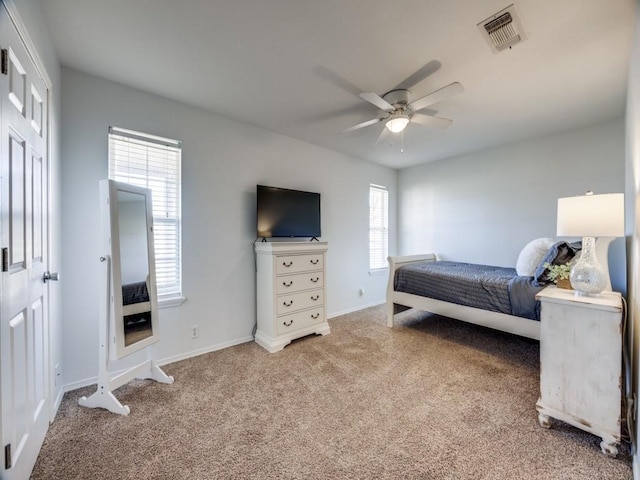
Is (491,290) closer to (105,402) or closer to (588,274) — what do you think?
(588,274)

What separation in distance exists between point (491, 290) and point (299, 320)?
1.99 metres

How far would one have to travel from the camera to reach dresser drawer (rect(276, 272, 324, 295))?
2832 mm

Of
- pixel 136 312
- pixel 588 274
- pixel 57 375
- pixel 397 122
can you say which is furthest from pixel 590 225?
pixel 57 375

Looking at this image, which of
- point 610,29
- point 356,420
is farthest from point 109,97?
point 610,29

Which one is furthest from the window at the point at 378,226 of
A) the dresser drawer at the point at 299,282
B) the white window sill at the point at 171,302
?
the white window sill at the point at 171,302

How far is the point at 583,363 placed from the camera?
5.08 feet

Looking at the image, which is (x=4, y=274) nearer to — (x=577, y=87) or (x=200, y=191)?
(x=200, y=191)

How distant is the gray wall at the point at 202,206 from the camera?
208cm

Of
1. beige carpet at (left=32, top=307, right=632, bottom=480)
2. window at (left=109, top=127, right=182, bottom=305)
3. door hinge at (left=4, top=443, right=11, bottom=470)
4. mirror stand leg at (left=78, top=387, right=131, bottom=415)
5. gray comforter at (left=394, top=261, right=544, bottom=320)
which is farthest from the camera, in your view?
gray comforter at (left=394, top=261, right=544, bottom=320)

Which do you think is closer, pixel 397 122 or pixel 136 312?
pixel 136 312

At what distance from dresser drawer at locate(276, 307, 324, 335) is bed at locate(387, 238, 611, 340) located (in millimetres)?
991

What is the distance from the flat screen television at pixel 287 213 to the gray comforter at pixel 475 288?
1350 millimetres

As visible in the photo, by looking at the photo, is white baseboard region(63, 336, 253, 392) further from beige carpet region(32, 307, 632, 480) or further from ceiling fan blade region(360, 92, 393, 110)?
ceiling fan blade region(360, 92, 393, 110)

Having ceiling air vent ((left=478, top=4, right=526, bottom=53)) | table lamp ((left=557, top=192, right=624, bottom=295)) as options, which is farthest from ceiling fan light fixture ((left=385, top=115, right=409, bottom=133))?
table lamp ((left=557, top=192, right=624, bottom=295))
